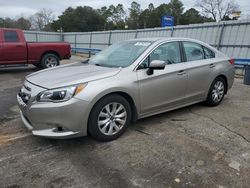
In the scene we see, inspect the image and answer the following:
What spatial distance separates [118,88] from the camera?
3.77 metres

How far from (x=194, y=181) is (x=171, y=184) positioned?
10.9 inches

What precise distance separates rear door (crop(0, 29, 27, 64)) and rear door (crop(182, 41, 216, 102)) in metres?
7.85

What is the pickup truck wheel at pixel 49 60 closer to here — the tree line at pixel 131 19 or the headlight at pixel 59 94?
the headlight at pixel 59 94

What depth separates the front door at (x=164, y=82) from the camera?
4.15 m

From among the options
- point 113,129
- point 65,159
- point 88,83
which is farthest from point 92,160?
point 88,83

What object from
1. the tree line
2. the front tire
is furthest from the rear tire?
the tree line

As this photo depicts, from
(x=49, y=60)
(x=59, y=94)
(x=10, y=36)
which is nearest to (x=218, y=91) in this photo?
(x=59, y=94)

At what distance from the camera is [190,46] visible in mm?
5082

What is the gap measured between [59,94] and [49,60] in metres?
8.58

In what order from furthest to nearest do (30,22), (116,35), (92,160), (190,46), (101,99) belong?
(30,22) < (116,35) < (190,46) < (101,99) < (92,160)

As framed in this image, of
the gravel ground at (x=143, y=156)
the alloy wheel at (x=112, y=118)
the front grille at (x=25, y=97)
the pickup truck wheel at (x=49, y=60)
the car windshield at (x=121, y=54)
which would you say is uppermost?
the car windshield at (x=121, y=54)

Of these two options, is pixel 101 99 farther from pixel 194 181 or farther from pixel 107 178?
pixel 194 181

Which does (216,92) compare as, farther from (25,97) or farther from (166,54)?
(25,97)

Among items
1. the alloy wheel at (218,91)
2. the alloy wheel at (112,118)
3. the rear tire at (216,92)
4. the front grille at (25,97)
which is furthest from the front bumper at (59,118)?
the alloy wheel at (218,91)
